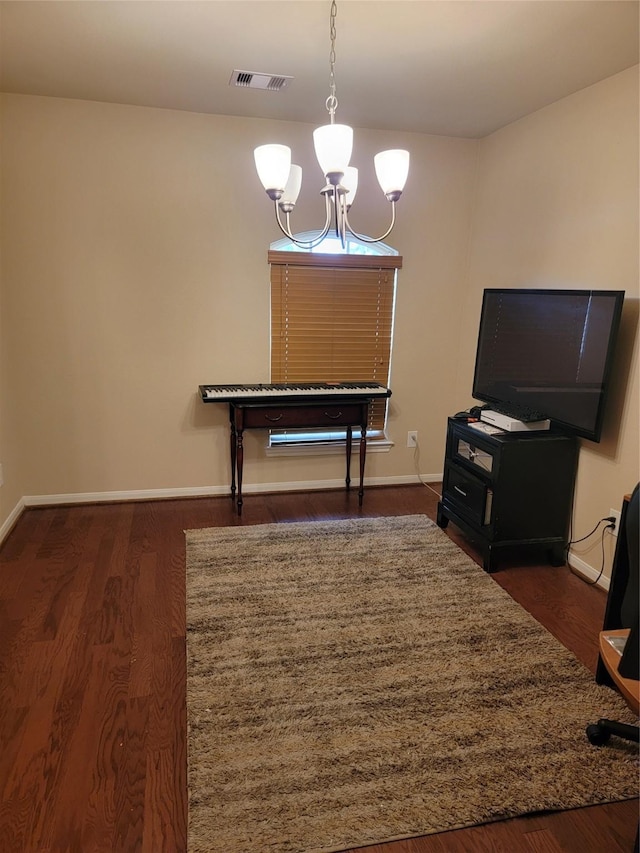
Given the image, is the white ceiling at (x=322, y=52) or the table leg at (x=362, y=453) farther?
the table leg at (x=362, y=453)

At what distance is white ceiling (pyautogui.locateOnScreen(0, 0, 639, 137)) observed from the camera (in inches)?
81.2

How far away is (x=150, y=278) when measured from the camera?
3463 millimetres

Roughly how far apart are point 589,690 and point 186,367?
9.52ft

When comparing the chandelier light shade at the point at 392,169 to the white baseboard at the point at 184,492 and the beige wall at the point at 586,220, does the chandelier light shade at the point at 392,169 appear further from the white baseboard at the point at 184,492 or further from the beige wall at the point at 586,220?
the white baseboard at the point at 184,492

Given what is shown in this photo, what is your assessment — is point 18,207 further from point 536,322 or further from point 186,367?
point 536,322

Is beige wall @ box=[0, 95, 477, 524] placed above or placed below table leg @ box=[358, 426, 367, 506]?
above

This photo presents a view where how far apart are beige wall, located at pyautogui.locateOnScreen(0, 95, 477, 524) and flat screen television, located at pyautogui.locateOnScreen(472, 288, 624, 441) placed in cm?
80

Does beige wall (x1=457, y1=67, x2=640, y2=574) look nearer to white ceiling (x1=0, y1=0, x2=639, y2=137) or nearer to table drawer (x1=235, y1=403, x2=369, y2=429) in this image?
white ceiling (x1=0, y1=0, x2=639, y2=137)

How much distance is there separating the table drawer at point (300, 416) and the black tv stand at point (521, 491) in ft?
2.79

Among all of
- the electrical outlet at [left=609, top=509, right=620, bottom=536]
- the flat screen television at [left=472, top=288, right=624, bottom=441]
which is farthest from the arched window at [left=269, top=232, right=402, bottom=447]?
the electrical outlet at [left=609, top=509, right=620, bottom=536]

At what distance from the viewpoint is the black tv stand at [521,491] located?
281 centimetres

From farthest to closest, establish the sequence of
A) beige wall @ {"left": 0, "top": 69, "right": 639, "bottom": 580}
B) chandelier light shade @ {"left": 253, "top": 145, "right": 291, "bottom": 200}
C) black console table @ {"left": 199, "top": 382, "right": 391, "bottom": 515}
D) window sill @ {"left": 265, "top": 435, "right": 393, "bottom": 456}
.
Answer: window sill @ {"left": 265, "top": 435, "right": 393, "bottom": 456}, black console table @ {"left": 199, "top": 382, "right": 391, "bottom": 515}, beige wall @ {"left": 0, "top": 69, "right": 639, "bottom": 580}, chandelier light shade @ {"left": 253, "top": 145, "right": 291, "bottom": 200}

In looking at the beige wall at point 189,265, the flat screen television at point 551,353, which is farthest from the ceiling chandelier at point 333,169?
the beige wall at point 189,265

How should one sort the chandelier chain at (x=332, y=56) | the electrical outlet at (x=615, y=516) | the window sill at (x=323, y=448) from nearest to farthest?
the chandelier chain at (x=332, y=56)
the electrical outlet at (x=615, y=516)
the window sill at (x=323, y=448)
